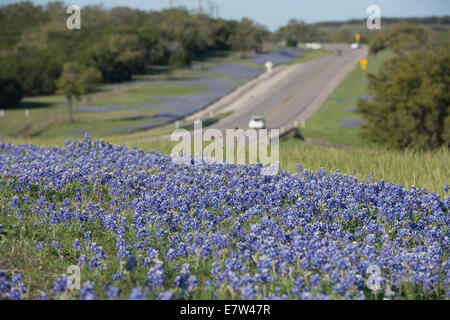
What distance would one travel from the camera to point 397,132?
31891 mm

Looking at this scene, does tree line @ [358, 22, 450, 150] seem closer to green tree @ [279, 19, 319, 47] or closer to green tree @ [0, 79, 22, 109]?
green tree @ [0, 79, 22, 109]

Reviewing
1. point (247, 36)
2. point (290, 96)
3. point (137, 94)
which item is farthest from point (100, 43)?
point (247, 36)

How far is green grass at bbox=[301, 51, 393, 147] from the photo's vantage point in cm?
4004

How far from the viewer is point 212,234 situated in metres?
7.09

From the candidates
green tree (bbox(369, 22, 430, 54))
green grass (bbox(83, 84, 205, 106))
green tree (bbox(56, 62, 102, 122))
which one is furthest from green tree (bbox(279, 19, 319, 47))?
green tree (bbox(56, 62, 102, 122))

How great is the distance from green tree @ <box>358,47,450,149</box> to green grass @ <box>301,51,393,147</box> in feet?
10.5

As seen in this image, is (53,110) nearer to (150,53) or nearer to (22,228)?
(150,53)

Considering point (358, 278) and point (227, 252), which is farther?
point (227, 252)

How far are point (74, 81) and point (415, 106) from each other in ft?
98.5

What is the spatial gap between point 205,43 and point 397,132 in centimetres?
7776

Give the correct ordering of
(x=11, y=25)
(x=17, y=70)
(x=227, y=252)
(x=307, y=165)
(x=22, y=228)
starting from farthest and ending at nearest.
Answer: (x=11, y=25)
(x=17, y=70)
(x=307, y=165)
(x=22, y=228)
(x=227, y=252)

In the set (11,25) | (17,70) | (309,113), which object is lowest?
(309,113)

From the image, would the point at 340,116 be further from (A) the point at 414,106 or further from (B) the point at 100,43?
(B) the point at 100,43

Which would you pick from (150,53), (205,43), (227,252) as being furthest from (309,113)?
(205,43)
